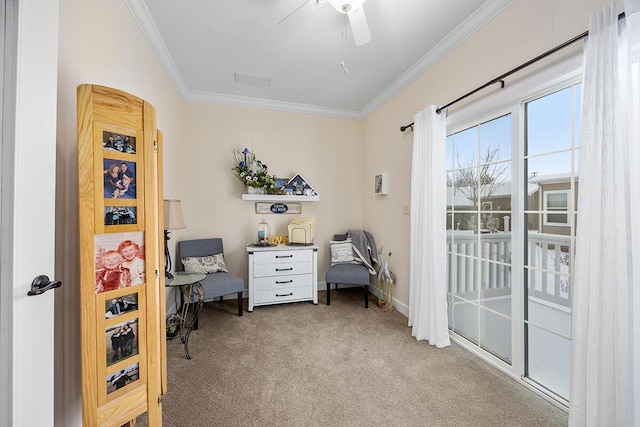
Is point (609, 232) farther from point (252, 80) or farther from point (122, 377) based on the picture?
point (252, 80)

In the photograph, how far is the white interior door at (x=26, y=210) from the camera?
0.85 m

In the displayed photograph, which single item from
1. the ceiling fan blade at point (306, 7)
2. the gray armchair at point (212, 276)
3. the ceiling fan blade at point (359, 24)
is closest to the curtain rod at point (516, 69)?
the ceiling fan blade at point (359, 24)

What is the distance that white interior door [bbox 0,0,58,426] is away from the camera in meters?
0.85

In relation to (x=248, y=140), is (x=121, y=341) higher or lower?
lower

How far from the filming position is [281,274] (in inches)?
130

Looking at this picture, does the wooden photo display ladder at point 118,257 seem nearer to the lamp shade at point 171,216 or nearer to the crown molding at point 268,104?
the lamp shade at point 171,216

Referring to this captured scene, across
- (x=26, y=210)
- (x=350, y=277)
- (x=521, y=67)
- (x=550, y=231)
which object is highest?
(x=521, y=67)

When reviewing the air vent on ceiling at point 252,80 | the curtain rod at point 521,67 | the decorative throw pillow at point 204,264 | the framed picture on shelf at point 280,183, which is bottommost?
the decorative throw pillow at point 204,264

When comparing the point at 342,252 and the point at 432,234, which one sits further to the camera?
the point at 342,252

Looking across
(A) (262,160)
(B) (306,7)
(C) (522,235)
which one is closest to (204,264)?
(A) (262,160)

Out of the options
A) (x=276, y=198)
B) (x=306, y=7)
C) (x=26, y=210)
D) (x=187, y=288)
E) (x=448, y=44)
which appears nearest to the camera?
(x=26, y=210)

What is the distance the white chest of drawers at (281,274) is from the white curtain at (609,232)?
99.9 inches

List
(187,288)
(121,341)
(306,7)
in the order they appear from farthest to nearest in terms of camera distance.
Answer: (187,288) → (306,7) → (121,341)

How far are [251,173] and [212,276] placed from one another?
1434 mm
